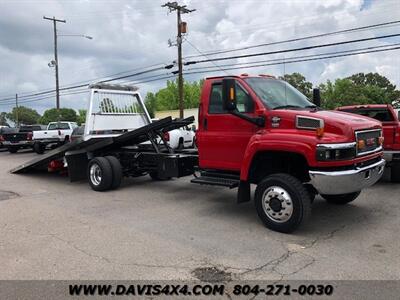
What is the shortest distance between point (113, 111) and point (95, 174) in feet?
6.50

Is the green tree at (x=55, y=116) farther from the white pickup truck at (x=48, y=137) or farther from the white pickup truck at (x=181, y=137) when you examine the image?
the white pickup truck at (x=181, y=137)

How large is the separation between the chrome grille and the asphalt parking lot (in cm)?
119

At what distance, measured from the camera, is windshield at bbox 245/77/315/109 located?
21.2ft

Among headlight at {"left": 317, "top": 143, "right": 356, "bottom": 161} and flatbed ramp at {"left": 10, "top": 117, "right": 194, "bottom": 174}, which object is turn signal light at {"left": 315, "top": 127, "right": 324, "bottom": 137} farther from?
flatbed ramp at {"left": 10, "top": 117, "right": 194, "bottom": 174}

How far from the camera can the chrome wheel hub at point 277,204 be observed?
573cm

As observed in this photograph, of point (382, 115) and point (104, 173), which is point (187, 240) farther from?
point (382, 115)

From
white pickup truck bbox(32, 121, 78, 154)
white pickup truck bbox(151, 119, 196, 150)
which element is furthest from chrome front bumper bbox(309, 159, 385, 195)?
white pickup truck bbox(32, 121, 78, 154)

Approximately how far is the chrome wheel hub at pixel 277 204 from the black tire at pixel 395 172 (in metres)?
5.13

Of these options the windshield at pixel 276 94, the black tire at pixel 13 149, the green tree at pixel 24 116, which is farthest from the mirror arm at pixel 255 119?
the green tree at pixel 24 116

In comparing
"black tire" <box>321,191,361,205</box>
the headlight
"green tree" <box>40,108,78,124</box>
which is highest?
"green tree" <box>40,108,78,124</box>

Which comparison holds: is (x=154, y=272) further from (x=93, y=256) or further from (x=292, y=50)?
(x=292, y=50)

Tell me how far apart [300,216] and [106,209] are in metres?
3.79

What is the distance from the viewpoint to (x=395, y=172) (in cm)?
964

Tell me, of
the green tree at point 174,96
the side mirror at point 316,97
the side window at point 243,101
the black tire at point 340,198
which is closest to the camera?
the side window at point 243,101
